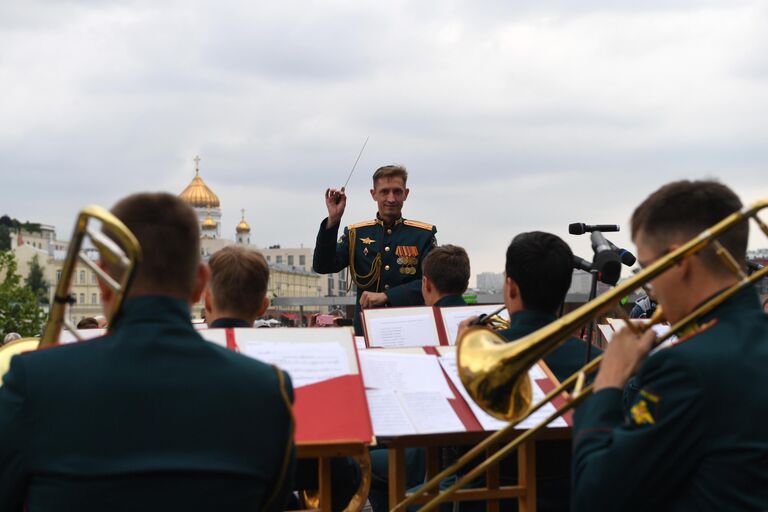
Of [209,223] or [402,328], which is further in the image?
[209,223]

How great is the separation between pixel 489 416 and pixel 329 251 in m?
4.08

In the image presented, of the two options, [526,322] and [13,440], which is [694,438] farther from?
[526,322]

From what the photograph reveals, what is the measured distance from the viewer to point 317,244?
7.90 metres

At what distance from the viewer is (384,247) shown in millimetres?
8164

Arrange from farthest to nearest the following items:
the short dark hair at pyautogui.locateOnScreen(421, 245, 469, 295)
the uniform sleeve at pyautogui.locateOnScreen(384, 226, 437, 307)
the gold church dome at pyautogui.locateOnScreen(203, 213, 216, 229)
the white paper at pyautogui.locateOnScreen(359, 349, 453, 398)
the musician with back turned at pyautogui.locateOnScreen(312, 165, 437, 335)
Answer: the gold church dome at pyautogui.locateOnScreen(203, 213, 216, 229) < the musician with back turned at pyautogui.locateOnScreen(312, 165, 437, 335) < the uniform sleeve at pyautogui.locateOnScreen(384, 226, 437, 307) < the short dark hair at pyautogui.locateOnScreen(421, 245, 469, 295) < the white paper at pyautogui.locateOnScreen(359, 349, 453, 398)

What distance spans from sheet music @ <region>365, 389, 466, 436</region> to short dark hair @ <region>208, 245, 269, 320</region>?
749 mm

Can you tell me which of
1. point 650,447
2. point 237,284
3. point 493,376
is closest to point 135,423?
point 493,376

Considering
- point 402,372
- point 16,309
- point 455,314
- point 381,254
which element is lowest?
point 402,372

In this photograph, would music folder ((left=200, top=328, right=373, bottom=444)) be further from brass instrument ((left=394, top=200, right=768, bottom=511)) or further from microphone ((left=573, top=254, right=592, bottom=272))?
microphone ((left=573, top=254, right=592, bottom=272))

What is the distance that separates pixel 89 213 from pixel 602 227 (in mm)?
3313

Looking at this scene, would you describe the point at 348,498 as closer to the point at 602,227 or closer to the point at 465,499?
the point at 465,499

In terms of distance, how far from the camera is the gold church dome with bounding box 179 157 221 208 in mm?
128750

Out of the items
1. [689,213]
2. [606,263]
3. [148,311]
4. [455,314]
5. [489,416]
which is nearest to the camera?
[148,311]

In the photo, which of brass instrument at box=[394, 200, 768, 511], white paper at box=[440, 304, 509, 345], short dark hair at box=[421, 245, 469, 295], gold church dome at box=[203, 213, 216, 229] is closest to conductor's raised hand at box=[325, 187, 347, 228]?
short dark hair at box=[421, 245, 469, 295]
